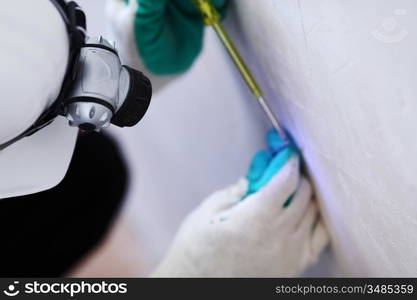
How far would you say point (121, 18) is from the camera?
60 centimetres

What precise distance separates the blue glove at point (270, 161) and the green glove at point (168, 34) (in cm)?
14

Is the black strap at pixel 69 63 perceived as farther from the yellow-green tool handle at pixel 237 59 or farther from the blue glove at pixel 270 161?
the blue glove at pixel 270 161

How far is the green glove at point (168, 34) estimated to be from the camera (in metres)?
0.59

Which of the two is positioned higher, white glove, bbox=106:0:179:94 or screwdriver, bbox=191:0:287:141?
white glove, bbox=106:0:179:94

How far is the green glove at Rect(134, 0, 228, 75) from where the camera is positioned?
23.0 inches

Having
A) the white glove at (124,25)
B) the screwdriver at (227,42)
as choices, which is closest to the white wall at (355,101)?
the screwdriver at (227,42)

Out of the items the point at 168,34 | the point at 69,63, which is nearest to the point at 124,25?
the point at 168,34

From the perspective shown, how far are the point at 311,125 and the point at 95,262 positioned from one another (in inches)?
38.0

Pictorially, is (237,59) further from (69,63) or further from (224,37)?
(69,63)

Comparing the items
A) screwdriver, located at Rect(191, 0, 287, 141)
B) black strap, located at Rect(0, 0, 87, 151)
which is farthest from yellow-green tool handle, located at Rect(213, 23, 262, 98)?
black strap, located at Rect(0, 0, 87, 151)

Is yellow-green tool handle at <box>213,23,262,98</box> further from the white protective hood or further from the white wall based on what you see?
the white protective hood

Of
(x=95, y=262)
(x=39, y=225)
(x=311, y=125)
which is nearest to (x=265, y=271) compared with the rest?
(x=311, y=125)

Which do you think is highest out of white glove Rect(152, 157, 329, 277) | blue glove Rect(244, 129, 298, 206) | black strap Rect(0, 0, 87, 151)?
black strap Rect(0, 0, 87, 151)

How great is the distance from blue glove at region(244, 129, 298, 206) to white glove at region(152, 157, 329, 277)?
10 mm
